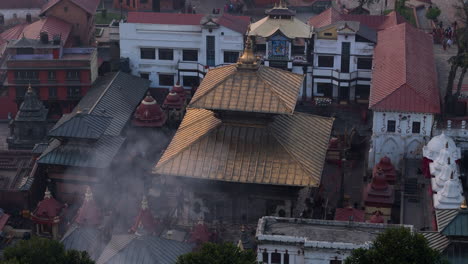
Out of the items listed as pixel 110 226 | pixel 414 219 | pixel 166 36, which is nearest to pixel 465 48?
pixel 414 219

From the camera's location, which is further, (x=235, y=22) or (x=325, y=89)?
(x=235, y=22)

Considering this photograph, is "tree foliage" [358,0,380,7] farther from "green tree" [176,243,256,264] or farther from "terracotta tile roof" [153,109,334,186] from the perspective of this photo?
"green tree" [176,243,256,264]

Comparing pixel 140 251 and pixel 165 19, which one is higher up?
pixel 165 19

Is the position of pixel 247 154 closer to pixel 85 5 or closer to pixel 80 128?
pixel 80 128

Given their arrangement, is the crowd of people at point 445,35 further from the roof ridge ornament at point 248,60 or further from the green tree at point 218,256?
the green tree at point 218,256

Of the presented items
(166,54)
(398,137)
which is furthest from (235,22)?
(398,137)

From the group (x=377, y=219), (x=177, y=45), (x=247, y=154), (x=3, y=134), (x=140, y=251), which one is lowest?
(x=3, y=134)


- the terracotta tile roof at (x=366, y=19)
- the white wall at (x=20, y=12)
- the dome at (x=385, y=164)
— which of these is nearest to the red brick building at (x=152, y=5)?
the white wall at (x=20, y=12)
